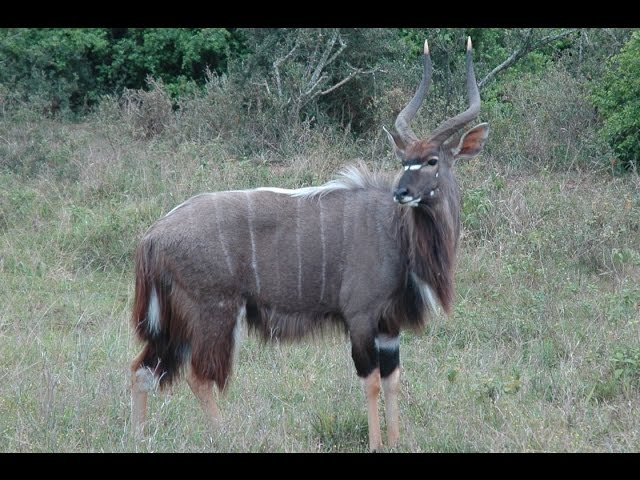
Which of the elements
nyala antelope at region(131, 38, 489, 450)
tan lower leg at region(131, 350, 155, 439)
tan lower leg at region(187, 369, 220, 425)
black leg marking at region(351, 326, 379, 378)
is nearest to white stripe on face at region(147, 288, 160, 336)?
nyala antelope at region(131, 38, 489, 450)

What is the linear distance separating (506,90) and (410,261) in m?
5.49

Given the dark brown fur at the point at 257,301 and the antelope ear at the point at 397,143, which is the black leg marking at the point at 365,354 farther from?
the antelope ear at the point at 397,143

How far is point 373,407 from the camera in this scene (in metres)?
4.36

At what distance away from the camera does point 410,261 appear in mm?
4504

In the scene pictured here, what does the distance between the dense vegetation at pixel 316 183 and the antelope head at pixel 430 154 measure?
0.95 m

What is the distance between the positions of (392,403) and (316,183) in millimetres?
3492

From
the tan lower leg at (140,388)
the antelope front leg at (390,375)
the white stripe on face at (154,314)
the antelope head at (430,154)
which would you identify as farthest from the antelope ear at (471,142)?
the tan lower leg at (140,388)

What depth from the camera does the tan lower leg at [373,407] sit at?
4.29 metres

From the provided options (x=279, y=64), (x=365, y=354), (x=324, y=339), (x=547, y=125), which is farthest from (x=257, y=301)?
(x=279, y=64)

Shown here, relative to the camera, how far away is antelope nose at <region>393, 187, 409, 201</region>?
14.3 feet

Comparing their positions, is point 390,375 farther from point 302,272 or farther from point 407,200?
point 407,200

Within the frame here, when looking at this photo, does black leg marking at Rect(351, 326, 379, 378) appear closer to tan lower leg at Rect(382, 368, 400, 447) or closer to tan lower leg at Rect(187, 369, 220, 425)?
tan lower leg at Rect(382, 368, 400, 447)

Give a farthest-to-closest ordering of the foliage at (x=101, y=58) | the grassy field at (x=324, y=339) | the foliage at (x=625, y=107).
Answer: the foliage at (x=101, y=58) < the foliage at (x=625, y=107) < the grassy field at (x=324, y=339)

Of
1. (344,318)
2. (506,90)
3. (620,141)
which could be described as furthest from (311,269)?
(506,90)
